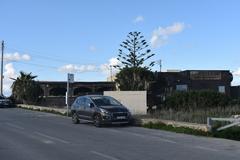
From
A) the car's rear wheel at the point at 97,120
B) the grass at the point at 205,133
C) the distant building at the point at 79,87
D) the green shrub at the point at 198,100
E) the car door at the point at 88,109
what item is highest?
the distant building at the point at 79,87

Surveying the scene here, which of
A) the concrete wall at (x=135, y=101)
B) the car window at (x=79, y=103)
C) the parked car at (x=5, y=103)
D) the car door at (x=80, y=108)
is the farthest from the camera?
the parked car at (x=5, y=103)

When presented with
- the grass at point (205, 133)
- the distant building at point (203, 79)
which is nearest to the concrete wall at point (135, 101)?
the grass at point (205, 133)

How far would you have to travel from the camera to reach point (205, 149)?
55.3 ft

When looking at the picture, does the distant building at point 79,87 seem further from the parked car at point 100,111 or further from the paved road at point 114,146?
the paved road at point 114,146

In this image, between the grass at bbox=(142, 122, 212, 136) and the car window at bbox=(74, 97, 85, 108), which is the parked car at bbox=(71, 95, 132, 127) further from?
the grass at bbox=(142, 122, 212, 136)

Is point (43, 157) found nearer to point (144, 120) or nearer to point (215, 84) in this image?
point (144, 120)

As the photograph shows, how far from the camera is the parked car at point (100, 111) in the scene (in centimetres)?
2741

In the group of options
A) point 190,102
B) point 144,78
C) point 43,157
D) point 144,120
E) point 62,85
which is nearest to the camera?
point 43,157

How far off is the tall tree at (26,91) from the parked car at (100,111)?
32826 millimetres

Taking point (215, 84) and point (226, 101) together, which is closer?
point (226, 101)

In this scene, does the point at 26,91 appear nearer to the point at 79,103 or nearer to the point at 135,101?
the point at 135,101

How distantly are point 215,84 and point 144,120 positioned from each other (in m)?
59.4

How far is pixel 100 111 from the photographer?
27672mm

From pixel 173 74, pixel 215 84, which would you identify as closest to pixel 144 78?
pixel 173 74
